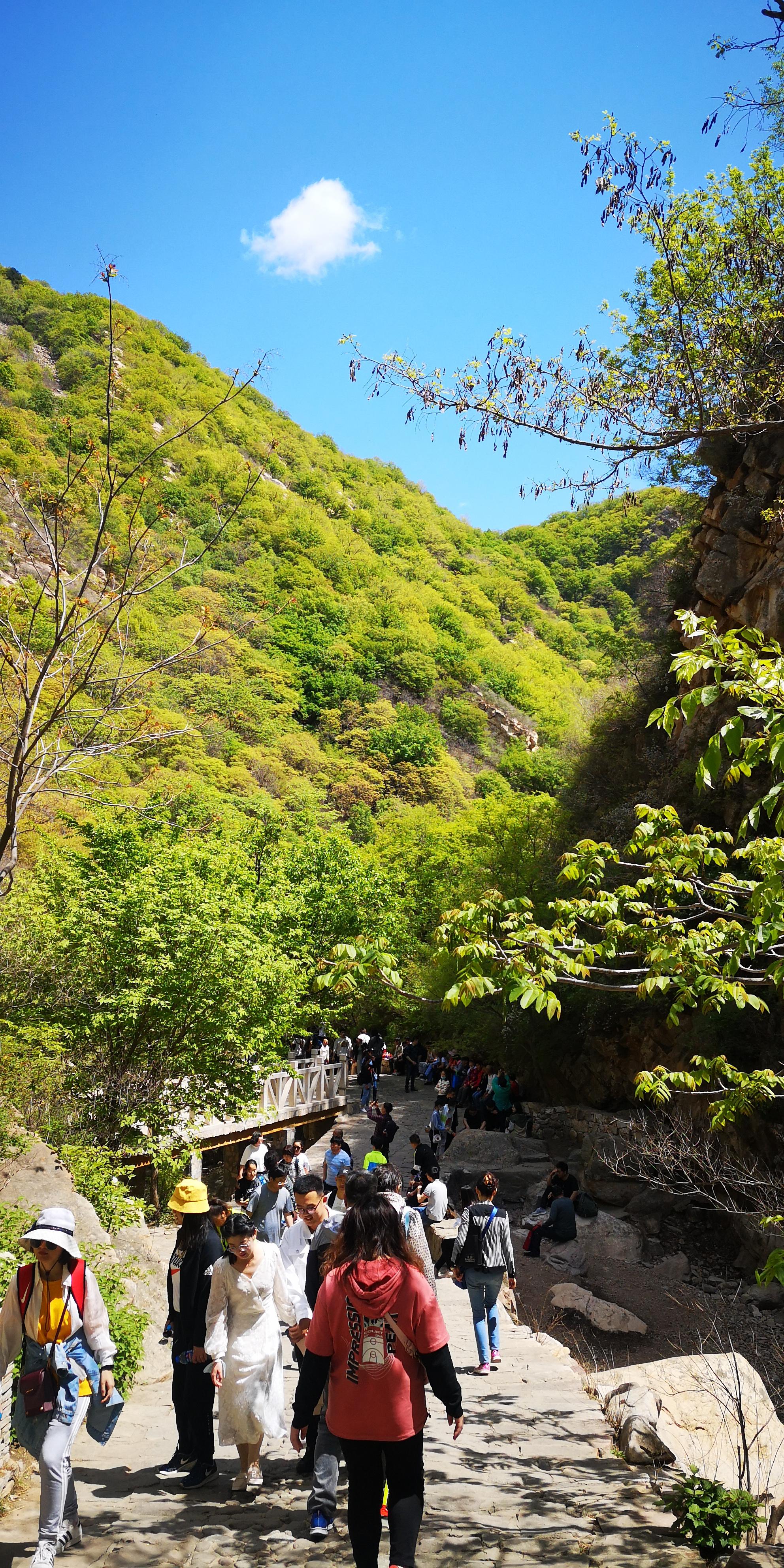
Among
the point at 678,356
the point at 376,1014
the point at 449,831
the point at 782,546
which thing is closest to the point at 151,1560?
the point at 678,356

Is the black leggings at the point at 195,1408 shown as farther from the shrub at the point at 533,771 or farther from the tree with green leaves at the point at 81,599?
the shrub at the point at 533,771

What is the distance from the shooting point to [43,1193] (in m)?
6.76

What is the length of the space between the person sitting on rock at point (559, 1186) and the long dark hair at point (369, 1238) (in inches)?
424

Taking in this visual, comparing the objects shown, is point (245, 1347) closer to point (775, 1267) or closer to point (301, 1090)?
point (775, 1267)

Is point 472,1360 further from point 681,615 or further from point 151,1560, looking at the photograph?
point 681,615

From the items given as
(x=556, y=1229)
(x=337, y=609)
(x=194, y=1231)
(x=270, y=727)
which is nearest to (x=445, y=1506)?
(x=194, y=1231)

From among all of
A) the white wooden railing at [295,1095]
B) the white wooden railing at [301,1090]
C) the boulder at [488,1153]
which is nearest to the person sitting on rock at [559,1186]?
the boulder at [488,1153]

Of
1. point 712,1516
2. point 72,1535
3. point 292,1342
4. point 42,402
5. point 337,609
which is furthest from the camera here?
point 337,609

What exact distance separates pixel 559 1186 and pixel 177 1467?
33.4 ft

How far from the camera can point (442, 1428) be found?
5.70 metres

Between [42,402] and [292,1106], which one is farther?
[42,402]

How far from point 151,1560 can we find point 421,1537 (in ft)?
3.68

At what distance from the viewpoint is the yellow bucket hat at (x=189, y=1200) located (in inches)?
191

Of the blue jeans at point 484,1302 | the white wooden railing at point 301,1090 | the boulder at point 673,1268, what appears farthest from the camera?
the white wooden railing at point 301,1090
